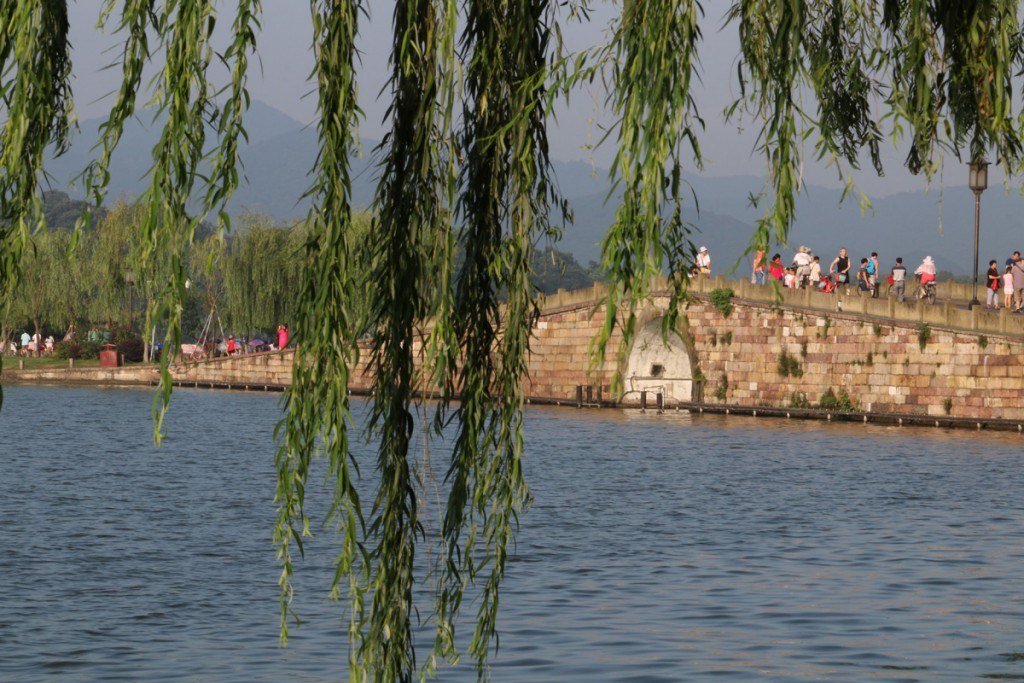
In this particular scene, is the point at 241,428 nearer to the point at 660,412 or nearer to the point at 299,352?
the point at 660,412

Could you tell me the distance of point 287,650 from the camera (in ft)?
36.4

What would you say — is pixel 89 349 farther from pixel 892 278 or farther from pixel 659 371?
pixel 892 278

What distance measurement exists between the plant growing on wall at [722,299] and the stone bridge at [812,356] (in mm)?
138

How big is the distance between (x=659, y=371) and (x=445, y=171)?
39.1 metres

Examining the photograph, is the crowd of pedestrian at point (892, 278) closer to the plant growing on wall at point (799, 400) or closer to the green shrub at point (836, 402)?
the green shrub at point (836, 402)

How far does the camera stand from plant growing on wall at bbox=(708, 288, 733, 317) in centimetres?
3828

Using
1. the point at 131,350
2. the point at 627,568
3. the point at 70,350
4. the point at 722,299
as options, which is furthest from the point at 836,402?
the point at 70,350

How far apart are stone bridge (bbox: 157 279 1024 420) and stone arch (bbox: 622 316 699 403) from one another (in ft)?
0.12

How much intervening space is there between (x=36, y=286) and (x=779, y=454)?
117 feet

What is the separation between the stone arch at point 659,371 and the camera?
41812 mm

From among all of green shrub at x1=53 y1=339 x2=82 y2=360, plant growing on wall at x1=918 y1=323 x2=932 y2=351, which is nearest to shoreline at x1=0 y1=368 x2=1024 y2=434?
plant growing on wall at x1=918 y1=323 x2=932 y2=351

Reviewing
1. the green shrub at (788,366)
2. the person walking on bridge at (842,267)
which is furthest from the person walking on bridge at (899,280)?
the green shrub at (788,366)

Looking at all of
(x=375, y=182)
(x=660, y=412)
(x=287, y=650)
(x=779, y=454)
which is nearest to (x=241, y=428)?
(x=660, y=412)

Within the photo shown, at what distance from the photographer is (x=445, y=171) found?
15.9 ft
